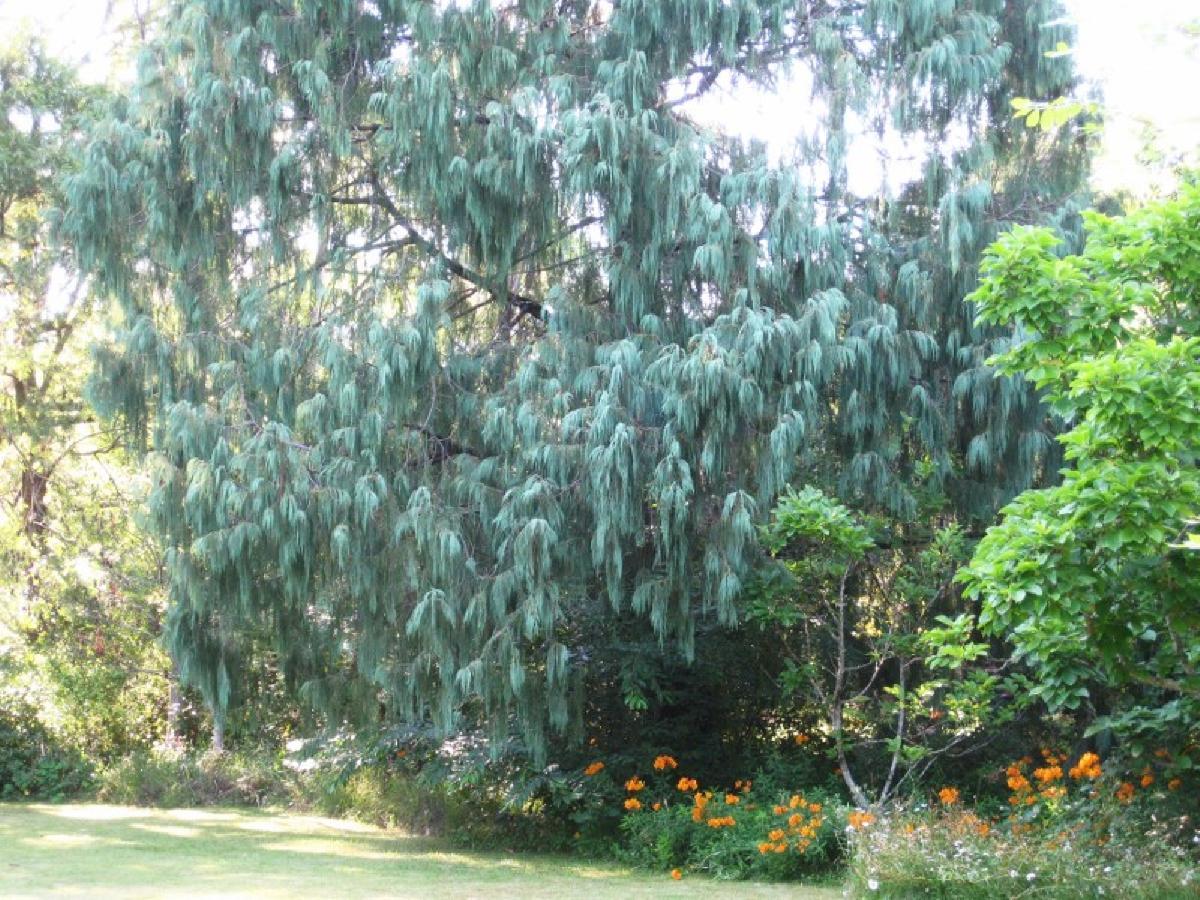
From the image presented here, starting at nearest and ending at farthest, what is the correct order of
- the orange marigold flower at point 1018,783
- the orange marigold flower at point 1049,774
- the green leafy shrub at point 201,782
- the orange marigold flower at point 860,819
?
the orange marigold flower at point 860,819 → the orange marigold flower at point 1049,774 → the orange marigold flower at point 1018,783 → the green leafy shrub at point 201,782

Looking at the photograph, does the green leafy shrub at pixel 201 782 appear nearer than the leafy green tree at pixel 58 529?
Yes

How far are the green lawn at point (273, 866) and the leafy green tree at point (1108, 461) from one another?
2.73 metres

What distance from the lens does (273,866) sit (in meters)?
8.77

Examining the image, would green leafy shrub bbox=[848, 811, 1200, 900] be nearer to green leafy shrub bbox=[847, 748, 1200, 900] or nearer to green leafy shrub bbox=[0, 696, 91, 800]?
green leafy shrub bbox=[847, 748, 1200, 900]

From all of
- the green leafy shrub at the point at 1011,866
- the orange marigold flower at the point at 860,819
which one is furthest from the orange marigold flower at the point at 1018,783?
the orange marigold flower at the point at 860,819

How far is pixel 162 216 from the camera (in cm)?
842

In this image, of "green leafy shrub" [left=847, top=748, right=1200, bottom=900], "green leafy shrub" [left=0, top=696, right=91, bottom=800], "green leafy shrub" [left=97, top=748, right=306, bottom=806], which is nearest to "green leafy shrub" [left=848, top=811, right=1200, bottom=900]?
"green leafy shrub" [left=847, top=748, right=1200, bottom=900]

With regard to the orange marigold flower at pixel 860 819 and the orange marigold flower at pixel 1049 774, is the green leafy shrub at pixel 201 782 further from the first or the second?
the orange marigold flower at pixel 1049 774

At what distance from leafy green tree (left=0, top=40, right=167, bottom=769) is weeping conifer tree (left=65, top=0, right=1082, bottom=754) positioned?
458 cm

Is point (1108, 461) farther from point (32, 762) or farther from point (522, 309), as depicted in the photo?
point (32, 762)

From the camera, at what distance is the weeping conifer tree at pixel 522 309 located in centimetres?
751

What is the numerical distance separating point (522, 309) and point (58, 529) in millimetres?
7206

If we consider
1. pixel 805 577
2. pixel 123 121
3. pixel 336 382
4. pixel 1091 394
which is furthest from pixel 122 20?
pixel 1091 394

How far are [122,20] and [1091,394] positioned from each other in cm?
1138
